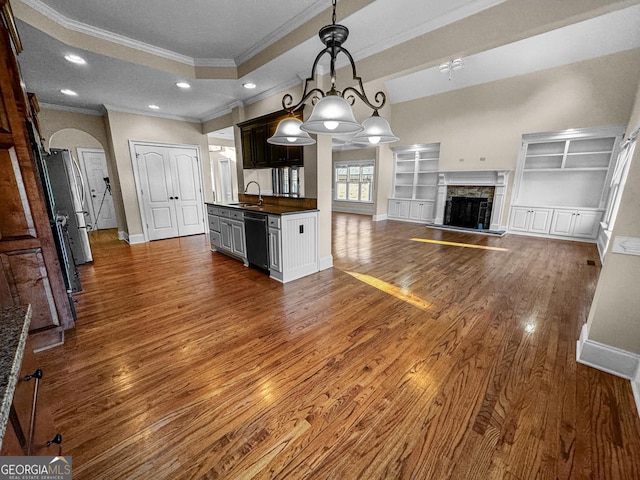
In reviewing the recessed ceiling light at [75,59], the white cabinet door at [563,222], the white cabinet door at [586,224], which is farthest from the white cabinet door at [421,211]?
the recessed ceiling light at [75,59]

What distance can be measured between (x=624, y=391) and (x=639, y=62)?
22.3 feet

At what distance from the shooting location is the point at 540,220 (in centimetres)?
629

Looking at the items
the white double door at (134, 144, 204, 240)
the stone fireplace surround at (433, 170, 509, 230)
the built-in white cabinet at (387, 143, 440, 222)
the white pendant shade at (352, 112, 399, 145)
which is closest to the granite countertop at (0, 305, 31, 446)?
the white pendant shade at (352, 112, 399, 145)

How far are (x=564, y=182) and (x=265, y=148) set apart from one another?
23.0ft

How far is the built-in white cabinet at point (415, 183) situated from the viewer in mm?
8125

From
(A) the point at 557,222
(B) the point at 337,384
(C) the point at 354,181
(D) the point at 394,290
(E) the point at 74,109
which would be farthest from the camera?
(C) the point at 354,181

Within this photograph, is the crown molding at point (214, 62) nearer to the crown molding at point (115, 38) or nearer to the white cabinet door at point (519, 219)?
the crown molding at point (115, 38)

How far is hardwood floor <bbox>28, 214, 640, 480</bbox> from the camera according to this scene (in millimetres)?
1279

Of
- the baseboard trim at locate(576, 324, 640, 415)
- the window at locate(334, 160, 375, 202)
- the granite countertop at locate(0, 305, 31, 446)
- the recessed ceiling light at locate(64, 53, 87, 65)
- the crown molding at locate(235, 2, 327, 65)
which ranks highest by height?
the crown molding at locate(235, 2, 327, 65)

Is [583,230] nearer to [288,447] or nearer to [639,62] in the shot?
[639,62]

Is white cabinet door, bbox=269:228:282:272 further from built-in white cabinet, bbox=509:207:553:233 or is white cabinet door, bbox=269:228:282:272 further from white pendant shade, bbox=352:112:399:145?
built-in white cabinet, bbox=509:207:553:233

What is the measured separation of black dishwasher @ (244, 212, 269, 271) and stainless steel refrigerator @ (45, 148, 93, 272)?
2.38 metres

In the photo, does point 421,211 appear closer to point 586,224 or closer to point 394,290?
point 586,224

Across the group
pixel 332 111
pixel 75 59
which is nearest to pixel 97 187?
pixel 75 59
